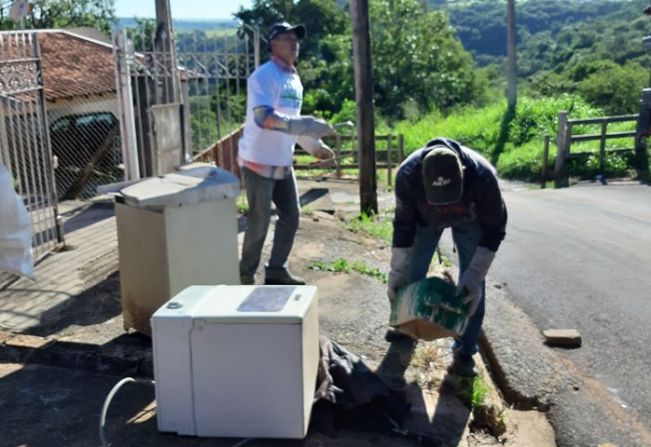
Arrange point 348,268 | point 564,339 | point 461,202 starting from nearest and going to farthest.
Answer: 1. point 461,202
2. point 564,339
3. point 348,268

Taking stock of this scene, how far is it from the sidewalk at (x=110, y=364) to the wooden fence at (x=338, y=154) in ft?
11.0

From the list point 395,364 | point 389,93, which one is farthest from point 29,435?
point 389,93

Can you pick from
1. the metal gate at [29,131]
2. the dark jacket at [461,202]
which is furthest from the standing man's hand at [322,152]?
the metal gate at [29,131]

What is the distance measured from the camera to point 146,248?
4531mm

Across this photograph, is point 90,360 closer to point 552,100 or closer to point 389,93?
point 552,100

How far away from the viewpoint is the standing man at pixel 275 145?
17.1ft

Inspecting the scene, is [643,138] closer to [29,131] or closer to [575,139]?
[575,139]

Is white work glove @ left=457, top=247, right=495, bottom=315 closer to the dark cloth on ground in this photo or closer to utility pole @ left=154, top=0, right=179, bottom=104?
the dark cloth on ground

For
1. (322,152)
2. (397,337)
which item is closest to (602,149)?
(322,152)

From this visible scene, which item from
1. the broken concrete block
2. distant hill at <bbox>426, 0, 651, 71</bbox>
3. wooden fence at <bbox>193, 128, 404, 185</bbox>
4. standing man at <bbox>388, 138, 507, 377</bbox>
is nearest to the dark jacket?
standing man at <bbox>388, 138, 507, 377</bbox>

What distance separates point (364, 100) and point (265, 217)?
16.2ft

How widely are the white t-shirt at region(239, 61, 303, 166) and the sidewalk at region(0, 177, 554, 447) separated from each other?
114cm

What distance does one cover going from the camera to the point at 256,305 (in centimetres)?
357

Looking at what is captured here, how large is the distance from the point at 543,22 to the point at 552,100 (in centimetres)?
8035
